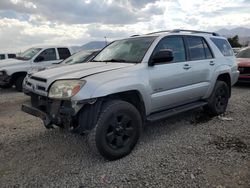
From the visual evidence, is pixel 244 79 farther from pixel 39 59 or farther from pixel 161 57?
pixel 39 59

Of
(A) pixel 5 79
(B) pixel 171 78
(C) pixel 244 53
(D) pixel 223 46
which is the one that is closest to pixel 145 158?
(B) pixel 171 78

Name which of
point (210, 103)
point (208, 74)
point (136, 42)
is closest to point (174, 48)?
point (136, 42)

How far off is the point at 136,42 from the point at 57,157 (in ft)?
7.93

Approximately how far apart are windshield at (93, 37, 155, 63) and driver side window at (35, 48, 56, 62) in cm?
641

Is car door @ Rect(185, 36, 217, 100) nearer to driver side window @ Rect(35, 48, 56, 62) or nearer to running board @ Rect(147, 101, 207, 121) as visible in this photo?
running board @ Rect(147, 101, 207, 121)

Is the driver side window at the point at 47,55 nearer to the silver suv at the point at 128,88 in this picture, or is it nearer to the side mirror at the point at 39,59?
the side mirror at the point at 39,59

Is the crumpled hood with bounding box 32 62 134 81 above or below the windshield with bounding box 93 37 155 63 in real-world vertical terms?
below

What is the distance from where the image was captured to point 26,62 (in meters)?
11.2

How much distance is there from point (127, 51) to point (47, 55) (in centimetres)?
733

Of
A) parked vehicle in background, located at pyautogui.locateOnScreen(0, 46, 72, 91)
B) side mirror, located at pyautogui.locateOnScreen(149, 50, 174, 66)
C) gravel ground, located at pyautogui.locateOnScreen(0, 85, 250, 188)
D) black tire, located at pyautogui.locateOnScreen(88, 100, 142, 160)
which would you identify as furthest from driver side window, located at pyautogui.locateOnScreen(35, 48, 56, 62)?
black tire, located at pyautogui.locateOnScreen(88, 100, 142, 160)

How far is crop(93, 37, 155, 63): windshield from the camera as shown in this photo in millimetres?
4923

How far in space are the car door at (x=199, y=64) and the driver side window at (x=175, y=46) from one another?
16 centimetres

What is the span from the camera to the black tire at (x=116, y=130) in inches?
153

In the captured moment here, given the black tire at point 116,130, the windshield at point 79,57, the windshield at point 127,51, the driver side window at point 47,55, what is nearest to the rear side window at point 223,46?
the windshield at point 127,51
